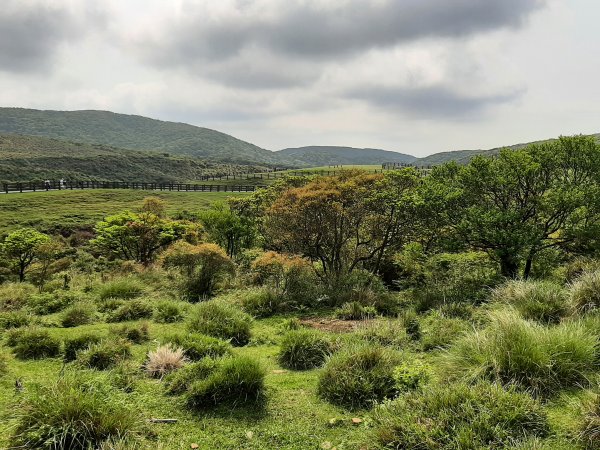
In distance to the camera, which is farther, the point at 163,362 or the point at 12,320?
the point at 12,320

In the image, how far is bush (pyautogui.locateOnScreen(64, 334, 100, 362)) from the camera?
8.66 m

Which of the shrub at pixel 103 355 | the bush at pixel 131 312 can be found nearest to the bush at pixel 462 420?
the shrub at pixel 103 355

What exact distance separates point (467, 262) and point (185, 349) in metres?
13.8

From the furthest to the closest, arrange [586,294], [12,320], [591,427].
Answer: [12,320], [586,294], [591,427]

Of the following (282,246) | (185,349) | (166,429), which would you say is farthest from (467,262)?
(166,429)

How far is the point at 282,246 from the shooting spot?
20.1m

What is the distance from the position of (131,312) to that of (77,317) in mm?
1521

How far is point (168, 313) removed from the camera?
1265 cm

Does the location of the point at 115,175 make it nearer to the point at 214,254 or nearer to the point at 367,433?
the point at 214,254

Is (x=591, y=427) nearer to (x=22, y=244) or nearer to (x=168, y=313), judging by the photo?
(x=168, y=313)

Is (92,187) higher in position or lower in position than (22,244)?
higher

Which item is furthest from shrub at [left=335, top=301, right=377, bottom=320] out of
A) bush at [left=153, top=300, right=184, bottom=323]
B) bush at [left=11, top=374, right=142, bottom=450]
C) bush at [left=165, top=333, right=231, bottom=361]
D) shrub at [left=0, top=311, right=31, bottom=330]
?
shrub at [left=0, top=311, right=31, bottom=330]

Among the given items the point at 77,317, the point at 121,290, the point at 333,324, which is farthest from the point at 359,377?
the point at 121,290

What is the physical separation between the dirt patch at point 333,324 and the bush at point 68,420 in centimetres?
693
